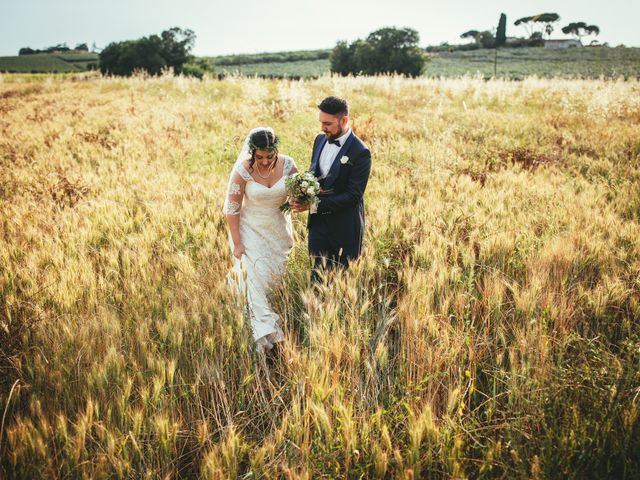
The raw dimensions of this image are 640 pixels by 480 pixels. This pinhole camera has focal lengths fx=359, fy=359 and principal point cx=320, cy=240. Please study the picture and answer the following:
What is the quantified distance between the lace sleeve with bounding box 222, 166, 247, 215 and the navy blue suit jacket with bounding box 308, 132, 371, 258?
696mm

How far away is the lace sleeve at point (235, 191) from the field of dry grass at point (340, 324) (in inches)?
21.4

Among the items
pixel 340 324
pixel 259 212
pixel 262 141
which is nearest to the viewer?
pixel 340 324

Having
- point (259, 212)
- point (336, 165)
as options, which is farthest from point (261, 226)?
point (336, 165)

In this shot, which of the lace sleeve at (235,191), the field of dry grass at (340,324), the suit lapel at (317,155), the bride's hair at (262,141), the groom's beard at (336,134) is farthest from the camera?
the suit lapel at (317,155)

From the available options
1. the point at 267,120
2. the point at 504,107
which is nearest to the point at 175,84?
the point at 267,120

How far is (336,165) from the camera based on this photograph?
10.7 ft

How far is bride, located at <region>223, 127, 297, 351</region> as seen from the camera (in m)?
3.23

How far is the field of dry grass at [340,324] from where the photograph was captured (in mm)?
1648

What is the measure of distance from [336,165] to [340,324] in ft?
4.74

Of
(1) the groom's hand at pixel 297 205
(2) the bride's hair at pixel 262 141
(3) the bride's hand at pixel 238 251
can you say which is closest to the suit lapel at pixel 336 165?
(1) the groom's hand at pixel 297 205

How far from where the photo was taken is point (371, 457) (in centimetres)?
165

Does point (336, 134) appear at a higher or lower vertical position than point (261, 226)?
higher

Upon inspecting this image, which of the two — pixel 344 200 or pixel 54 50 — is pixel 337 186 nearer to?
pixel 344 200

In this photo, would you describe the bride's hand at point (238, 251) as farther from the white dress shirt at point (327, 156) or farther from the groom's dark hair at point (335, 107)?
the groom's dark hair at point (335, 107)
